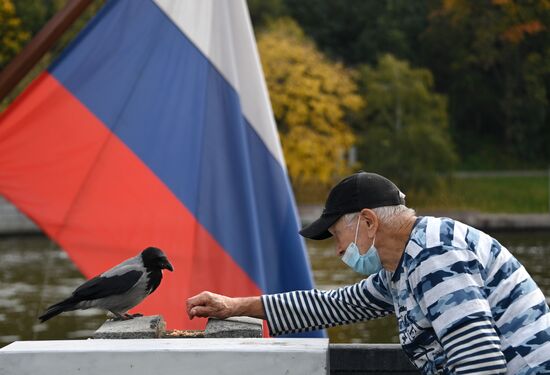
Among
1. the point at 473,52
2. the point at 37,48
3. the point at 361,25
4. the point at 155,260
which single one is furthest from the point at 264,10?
the point at 155,260

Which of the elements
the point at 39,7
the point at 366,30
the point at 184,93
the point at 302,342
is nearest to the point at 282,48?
the point at 39,7

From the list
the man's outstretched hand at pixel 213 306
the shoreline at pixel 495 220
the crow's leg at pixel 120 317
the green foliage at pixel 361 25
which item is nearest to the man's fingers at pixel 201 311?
the man's outstretched hand at pixel 213 306

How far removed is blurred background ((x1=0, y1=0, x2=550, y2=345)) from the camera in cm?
1988

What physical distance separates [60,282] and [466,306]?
15.9 metres

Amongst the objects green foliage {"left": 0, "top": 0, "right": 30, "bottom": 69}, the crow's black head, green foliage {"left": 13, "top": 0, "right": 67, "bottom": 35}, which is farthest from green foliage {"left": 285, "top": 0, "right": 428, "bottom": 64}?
the crow's black head

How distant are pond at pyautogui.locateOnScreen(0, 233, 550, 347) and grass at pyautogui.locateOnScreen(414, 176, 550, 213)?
4688mm

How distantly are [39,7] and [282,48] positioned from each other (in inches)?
246

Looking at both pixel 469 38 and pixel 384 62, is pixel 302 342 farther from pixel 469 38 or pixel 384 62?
pixel 469 38

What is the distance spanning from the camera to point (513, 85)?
39750 millimetres

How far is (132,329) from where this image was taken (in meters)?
3.14

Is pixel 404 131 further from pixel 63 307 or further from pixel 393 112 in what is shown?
pixel 63 307

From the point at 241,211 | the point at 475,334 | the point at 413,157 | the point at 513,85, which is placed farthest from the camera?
the point at 513,85

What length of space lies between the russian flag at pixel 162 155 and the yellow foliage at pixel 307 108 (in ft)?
83.4

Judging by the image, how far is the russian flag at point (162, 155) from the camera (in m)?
5.50
